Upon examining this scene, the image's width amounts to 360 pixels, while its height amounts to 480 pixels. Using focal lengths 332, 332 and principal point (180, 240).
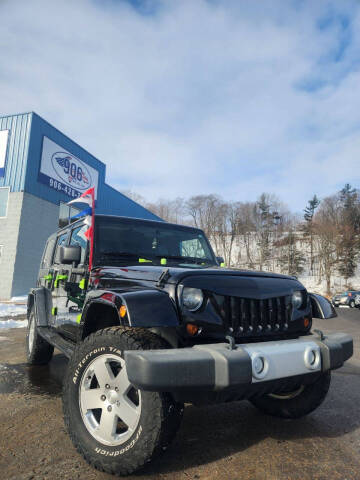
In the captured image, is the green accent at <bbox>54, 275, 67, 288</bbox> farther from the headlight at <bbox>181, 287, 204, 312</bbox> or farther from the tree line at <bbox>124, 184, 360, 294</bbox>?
the tree line at <bbox>124, 184, 360, 294</bbox>

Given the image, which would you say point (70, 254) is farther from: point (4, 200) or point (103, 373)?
point (4, 200)

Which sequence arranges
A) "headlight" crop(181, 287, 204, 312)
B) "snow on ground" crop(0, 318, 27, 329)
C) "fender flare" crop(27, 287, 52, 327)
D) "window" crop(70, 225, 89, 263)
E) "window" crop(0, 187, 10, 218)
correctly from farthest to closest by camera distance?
1. "window" crop(0, 187, 10, 218)
2. "snow on ground" crop(0, 318, 27, 329)
3. "fender flare" crop(27, 287, 52, 327)
4. "window" crop(70, 225, 89, 263)
5. "headlight" crop(181, 287, 204, 312)

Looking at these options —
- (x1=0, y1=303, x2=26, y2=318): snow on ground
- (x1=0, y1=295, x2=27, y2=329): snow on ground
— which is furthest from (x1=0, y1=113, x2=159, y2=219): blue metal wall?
(x1=0, y1=303, x2=26, y2=318): snow on ground

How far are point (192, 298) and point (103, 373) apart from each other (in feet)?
2.51

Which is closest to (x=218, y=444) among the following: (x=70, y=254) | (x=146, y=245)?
(x=146, y=245)

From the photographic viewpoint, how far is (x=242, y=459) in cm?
221

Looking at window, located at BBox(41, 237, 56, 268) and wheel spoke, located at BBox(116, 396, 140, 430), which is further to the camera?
window, located at BBox(41, 237, 56, 268)

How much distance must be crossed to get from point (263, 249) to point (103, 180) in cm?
3140

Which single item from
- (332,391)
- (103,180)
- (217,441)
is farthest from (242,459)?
(103,180)

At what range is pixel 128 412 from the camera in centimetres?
202

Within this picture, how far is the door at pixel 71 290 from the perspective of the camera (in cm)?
323

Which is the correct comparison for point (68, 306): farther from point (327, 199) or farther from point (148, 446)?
point (327, 199)

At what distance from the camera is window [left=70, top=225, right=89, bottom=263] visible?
11.0ft

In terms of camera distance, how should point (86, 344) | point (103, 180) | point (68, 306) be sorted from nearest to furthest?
point (86, 344)
point (68, 306)
point (103, 180)
